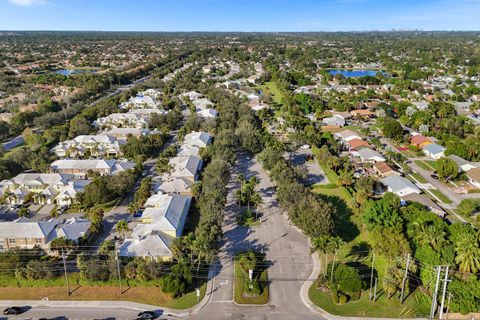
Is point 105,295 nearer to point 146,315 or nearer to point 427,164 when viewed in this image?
point 146,315

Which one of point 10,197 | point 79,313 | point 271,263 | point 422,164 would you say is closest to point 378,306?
point 271,263

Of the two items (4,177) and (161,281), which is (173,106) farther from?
(161,281)

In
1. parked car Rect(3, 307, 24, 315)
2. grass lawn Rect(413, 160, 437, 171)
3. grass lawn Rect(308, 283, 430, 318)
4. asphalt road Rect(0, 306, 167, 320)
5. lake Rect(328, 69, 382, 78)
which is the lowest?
grass lawn Rect(308, 283, 430, 318)

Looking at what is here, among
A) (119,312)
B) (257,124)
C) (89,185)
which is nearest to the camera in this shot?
(119,312)

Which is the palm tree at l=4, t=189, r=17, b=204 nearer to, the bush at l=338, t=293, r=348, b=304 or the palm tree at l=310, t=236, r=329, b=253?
the palm tree at l=310, t=236, r=329, b=253

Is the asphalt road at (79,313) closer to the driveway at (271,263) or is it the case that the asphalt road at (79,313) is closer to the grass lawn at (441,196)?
the driveway at (271,263)

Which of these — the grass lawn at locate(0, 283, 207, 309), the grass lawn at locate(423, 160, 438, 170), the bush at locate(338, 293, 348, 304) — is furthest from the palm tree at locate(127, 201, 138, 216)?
the grass lawn at locate(423, 160, 438, 170)

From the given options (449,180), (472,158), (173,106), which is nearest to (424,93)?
(472,158)

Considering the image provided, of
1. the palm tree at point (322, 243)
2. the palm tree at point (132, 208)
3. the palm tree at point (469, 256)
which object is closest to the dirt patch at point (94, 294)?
the palm tree at point (132, 208)
